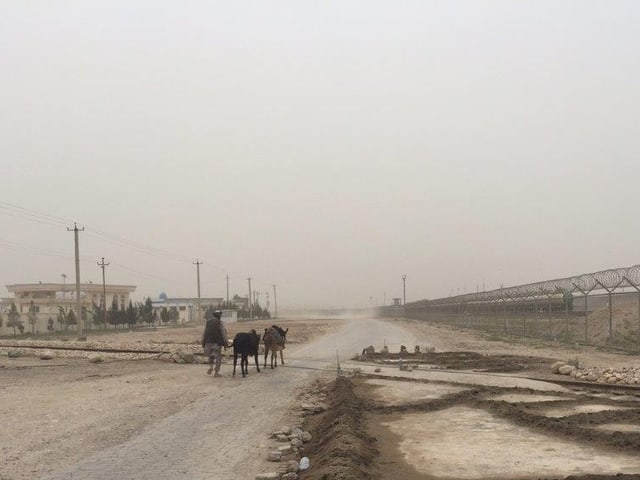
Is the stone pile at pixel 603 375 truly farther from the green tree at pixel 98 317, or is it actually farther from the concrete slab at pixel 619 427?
the green tree at pixel 98 317

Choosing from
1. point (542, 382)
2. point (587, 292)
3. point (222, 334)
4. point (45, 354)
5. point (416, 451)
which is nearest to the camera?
point (416, 451)

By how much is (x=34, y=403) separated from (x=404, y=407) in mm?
8392

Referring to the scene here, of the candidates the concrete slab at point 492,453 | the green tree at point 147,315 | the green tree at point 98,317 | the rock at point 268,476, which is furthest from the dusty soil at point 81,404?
the green tree at point 147,315

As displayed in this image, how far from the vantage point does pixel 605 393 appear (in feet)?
46.7

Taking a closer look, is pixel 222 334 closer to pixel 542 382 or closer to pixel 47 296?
pixel 542 382

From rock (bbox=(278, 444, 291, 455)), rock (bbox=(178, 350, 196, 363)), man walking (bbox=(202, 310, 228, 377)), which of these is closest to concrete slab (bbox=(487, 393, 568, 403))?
rock (bbox=(278, 444, 291, 455))

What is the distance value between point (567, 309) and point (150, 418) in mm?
23835

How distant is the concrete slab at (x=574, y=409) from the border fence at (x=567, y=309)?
39.0ft

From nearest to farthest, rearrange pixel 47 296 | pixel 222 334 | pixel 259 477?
pixel 259 477 → pixel 222 334 → pixel 47 296

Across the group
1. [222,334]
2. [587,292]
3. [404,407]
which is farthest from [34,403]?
[587,292]

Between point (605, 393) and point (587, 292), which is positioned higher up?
point (587, 292)

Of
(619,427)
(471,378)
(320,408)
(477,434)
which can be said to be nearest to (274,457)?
(477,434)

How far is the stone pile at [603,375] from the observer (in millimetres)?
15714

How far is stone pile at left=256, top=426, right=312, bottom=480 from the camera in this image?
7.61 meters
